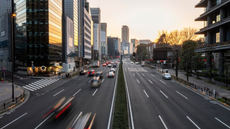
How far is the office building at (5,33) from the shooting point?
58.4 m

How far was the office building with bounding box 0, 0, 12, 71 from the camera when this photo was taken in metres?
58.4

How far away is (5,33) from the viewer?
194 feet

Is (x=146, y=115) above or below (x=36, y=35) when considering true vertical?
below

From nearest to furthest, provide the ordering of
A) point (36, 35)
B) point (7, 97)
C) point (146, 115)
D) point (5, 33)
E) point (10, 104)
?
point (146, 115), point (10, 104), point (7, 97), point (36, 35), point (5, 33)

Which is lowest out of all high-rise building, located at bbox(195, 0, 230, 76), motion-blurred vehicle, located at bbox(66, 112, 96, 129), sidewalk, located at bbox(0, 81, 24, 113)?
sidewalk, located at bbox(0, 81, 24, 113)

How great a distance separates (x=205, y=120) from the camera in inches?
489

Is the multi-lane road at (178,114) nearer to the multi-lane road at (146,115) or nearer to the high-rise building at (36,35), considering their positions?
the multi-lane road at (146,115)

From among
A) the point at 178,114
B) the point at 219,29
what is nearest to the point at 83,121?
the point at 178,114

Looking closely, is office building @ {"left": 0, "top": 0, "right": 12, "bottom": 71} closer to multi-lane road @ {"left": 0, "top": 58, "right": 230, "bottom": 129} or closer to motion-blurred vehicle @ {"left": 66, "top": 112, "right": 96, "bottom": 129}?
multi-lane road @ {"left": 0, "top": 58, "right": 230, "bottom": 129}

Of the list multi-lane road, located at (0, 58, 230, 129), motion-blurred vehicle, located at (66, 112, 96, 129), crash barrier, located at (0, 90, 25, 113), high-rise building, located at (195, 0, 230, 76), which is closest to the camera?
motion-blurred vehicle, located at (66, 112, 96, 129)

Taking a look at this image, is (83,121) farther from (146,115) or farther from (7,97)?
(7,97)

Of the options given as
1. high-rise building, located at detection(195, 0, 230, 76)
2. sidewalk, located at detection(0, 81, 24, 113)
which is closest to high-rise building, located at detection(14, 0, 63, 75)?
sidewalk, located at detection(0, 81, 24, 113)

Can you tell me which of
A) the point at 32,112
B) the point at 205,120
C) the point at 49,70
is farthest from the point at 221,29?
the point at 49,70

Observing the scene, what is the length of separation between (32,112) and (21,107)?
3.01m
